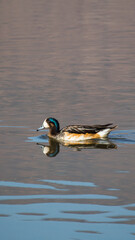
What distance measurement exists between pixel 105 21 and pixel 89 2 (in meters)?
20.5

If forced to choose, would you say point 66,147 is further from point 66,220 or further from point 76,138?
point 66,220

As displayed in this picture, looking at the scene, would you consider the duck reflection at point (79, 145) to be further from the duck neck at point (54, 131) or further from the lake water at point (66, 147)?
the duck neck at point (54, 131)

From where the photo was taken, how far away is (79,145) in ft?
51.1

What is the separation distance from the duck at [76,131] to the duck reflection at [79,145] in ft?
0.49

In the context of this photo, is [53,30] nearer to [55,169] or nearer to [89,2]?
[89,2]

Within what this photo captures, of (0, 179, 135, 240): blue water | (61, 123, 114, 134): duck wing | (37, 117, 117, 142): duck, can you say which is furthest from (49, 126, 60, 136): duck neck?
(0, 179, 135, 240): blue water

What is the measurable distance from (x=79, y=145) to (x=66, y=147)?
345mm

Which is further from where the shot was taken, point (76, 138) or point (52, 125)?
point (52, 125)

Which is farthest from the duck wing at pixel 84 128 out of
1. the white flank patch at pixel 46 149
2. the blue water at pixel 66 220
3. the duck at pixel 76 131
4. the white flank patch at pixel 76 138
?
the blue water at pixel 66 220

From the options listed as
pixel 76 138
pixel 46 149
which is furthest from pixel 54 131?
pixel 46 149

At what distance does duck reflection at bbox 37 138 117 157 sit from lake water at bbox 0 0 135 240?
3 cm

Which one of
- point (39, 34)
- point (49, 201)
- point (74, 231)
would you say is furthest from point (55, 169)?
point (39, 34)

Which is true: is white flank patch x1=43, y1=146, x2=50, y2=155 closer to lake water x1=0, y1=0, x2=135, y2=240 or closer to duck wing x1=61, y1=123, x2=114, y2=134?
lake water x1=0, y1=0, x2=135, y2=240

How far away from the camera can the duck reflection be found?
15.0m
